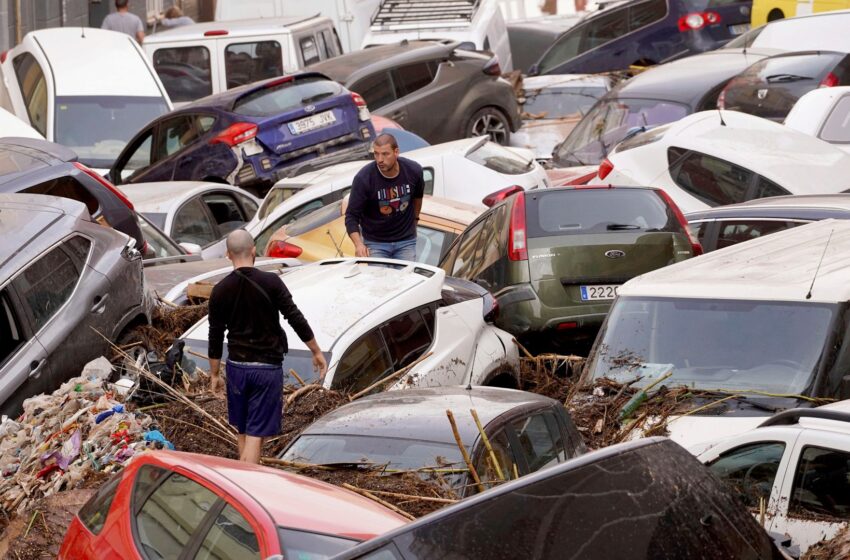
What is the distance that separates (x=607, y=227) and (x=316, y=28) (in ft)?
42.1

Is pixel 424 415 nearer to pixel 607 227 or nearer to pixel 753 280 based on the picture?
pixel 753 280

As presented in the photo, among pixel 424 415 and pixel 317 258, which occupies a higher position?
pixel 424 415

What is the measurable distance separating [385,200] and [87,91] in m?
8.56

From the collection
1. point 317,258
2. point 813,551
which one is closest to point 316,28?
point 317,258

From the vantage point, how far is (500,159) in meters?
15.3

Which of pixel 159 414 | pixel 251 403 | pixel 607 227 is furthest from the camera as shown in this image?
pixel 607 227

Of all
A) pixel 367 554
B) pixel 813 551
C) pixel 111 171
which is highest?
pixel 367 554

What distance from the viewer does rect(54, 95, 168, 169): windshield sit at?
744 inches

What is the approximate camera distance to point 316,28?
74.9 ft

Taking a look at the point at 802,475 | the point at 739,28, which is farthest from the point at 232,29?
the point at 802,475

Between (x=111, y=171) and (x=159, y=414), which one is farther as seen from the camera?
(x=111, y=171)

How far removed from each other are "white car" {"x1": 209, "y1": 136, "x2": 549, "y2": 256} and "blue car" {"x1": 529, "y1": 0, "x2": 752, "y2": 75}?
9346 millimetres

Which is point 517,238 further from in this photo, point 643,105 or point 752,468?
point 643,105

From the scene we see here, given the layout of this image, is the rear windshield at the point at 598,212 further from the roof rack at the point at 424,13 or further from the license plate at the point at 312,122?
the roof rack at the point at 424,13
